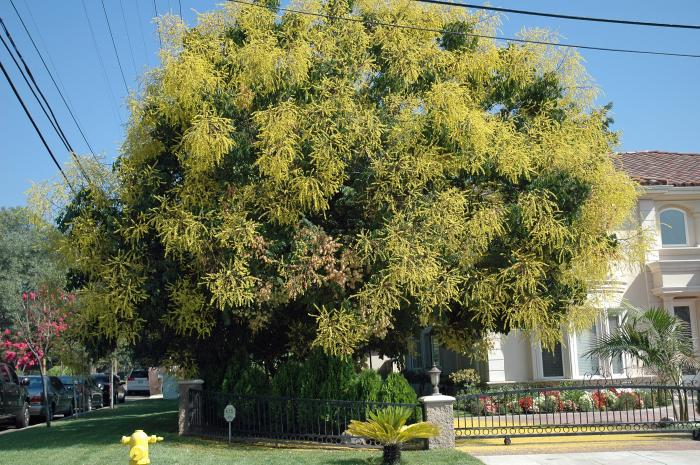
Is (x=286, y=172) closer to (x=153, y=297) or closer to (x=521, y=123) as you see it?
(x=153, y=297)

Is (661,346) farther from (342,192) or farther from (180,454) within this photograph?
(180,454)

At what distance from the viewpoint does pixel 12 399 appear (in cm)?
2230

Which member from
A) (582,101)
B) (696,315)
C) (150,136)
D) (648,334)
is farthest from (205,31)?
(696,315)

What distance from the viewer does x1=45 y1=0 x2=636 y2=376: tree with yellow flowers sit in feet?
43.9

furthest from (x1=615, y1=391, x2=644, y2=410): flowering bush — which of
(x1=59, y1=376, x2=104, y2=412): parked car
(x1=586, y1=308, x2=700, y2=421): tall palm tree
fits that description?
(x1=59, y1=376, x2=104, y2=412): parked car

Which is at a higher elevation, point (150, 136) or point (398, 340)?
point (150, 136)

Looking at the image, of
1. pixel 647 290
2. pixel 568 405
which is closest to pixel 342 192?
pixel 568 405

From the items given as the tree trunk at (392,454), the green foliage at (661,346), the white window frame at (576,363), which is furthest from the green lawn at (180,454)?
the white window frame at (576,363)

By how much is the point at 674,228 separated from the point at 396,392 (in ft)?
46.6

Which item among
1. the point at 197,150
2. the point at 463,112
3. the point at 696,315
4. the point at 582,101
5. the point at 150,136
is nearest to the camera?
the point at 197,150

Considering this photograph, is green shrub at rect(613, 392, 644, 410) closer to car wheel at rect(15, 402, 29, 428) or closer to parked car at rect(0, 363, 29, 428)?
parked car at rect(0, 363, 29, 428)

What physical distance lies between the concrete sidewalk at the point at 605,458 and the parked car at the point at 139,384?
42830 mm

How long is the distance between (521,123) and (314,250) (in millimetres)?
5677

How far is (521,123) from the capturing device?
16141 mm
